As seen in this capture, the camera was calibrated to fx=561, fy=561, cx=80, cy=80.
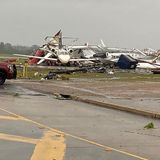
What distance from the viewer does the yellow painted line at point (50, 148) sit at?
375 inches

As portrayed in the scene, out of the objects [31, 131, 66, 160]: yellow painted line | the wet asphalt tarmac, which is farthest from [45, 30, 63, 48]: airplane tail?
[31, 131, 66, 160]: yellow painted line

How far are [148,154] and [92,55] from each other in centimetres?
5139

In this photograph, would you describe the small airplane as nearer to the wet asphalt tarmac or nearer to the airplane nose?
the airplane nose

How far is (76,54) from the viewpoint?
61.7 m

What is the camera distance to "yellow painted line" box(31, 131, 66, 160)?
952 centimetres

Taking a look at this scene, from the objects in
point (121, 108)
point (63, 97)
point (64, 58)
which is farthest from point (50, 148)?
point (64, 58)

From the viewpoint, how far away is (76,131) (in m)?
13.1

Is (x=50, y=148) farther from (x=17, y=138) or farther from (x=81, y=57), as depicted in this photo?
(x=81, y=57)

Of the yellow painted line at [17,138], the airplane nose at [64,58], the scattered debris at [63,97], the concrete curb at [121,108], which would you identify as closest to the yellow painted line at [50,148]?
the yellow painted line at [17,138]

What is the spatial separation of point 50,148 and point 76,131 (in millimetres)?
2667

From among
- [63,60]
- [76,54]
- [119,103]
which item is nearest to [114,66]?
[63,60]

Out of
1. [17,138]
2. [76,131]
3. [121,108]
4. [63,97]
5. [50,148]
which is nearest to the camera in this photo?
[50,148]

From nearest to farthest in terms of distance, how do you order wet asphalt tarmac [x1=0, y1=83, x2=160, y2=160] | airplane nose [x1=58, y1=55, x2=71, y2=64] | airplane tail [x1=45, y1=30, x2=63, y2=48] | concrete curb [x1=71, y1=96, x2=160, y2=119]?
wet asphalt tarmac [x1=0, y1=83, x2=160, y2=160] → concrete curb [x1=71, y1=96, x2=160, y2=119] → airplane nose [x1=58, y1=55, x2=71, y2=64] → airplane tail [x1=45, y1=30, x2=63, y2=48]

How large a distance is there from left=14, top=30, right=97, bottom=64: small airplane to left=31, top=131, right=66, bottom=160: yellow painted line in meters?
43.1
